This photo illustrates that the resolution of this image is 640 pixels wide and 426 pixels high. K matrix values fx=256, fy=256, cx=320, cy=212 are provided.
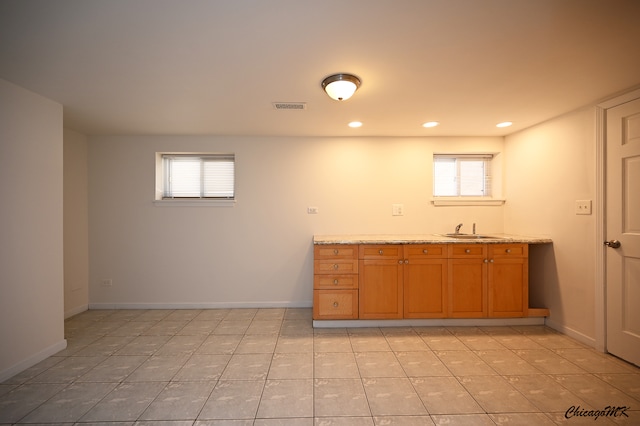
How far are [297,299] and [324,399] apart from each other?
179 cm

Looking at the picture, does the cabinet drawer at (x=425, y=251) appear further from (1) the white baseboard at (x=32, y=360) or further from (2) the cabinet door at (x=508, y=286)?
(1) the white baseboard at (x=32, y=360)

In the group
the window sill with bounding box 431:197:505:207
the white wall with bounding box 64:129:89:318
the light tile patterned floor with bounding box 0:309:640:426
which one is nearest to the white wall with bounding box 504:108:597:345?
the window sill with bounding box 431:197:505:207

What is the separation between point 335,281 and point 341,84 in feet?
6.43

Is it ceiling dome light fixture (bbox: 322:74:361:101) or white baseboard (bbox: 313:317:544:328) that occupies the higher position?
ceiling dome light fixture (bbox: 322:74:361:101)

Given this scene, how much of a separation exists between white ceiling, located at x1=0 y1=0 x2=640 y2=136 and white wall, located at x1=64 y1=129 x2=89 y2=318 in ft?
2.59

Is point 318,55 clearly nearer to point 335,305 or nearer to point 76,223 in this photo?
point 335,305

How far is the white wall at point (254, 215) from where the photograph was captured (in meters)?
3.40

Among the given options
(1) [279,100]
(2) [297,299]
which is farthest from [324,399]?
(1) [279,100]

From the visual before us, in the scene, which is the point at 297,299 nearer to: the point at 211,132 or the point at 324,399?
the point at 324,399

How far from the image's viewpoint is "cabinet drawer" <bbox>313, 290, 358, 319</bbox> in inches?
111

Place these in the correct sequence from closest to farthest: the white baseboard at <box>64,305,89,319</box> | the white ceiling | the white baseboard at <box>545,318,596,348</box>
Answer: the white ceiling
the white baseboard at <box>545,318,596,348</box>
the white baseboard at <box>64,305,89,319</box>

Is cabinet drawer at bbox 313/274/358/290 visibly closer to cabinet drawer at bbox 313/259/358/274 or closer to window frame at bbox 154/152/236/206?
cabinet drawer at bbox 313/259/358/274

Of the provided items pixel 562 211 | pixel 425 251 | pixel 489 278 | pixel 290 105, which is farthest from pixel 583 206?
pixel 290 105

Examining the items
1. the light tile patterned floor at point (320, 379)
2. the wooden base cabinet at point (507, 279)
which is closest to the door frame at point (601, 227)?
the light tile patterned floor at point (320, 379)
